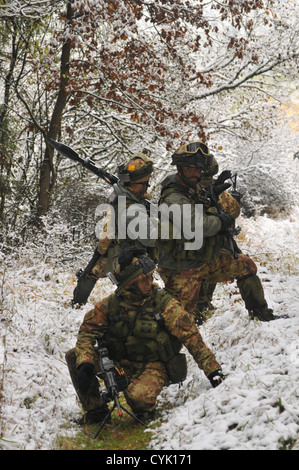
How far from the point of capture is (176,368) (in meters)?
→ 3.90

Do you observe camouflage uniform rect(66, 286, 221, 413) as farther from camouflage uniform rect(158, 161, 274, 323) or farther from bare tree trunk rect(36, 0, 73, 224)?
bare tree trunk rect(36, 0, 73, 224)

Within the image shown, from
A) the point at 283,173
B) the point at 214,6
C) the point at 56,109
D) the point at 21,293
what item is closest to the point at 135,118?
the point at 56,109

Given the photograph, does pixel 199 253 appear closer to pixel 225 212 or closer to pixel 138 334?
pixel 225 212

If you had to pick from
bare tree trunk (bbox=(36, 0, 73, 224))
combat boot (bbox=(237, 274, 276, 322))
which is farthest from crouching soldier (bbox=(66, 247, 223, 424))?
bare tree trunk (bbox=(36, 0, 73, 224))

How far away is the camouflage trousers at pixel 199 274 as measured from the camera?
4.75 metres

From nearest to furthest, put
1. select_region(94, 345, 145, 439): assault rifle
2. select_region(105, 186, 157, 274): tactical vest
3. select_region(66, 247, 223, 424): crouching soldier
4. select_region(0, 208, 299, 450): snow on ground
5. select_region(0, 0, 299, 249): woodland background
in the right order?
select_region(0, 208, 299, 450): snow on ground → select_region(94, 345, 145, 439): assault rifle → select_region(66, 247, 223, 424): crouching soldier → select_region(105, 186, 157, 274): tactical vest → select_region(0, 0, 299, 249): woodland background

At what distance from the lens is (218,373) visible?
3584 mm

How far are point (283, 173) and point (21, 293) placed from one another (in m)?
12.3

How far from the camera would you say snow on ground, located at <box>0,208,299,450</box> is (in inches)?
115

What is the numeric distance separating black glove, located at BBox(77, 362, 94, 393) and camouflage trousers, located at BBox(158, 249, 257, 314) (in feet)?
4.71

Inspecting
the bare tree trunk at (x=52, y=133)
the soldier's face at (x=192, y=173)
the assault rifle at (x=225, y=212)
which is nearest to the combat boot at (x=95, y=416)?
the assault rifle at (x=225, y=212)

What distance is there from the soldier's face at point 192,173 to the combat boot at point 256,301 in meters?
1.17
